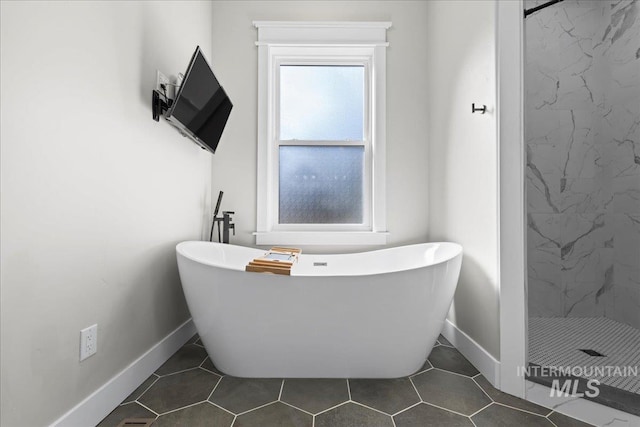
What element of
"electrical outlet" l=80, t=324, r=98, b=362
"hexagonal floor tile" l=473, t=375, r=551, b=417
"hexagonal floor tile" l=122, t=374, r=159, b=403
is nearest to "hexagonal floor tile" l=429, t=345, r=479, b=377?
"hexagonal floor tile" l=473, t=375, r=551, b=417

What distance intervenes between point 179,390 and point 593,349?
6.92ft

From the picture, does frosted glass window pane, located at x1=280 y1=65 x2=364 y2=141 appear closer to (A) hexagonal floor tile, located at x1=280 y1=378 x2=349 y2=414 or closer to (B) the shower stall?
(B) the shower stall

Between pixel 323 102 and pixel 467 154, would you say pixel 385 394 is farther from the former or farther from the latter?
pixel 323 102

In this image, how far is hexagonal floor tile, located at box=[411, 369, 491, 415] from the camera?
4.23 feet

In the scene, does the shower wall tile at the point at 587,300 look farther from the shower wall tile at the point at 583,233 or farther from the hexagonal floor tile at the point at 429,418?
the hexagonal floor tile at the point at 429,418

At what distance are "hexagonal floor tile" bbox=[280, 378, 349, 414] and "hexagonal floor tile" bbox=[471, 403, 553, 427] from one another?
0.53m

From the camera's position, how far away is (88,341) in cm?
114

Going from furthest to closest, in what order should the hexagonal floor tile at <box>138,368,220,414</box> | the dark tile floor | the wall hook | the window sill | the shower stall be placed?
the window sill
the shower stall
the wall hook
the hexagonal floor tile at <box>138,368,220,414</box>
the dark tile floor

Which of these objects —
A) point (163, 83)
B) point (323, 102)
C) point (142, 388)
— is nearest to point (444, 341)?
point (142, 388)

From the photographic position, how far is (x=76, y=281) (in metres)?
1.09

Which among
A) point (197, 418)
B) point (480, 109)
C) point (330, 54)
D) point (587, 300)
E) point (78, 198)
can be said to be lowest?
point (197, 418)

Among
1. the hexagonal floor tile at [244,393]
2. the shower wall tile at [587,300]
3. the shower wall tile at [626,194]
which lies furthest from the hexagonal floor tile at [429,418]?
the shower wall tile at [626,194]

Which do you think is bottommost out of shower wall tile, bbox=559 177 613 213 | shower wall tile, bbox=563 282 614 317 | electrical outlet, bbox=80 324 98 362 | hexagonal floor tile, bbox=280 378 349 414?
hexagonal floor tile, bbox=280 378 349 414

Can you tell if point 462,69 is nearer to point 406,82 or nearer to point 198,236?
point 406,82
